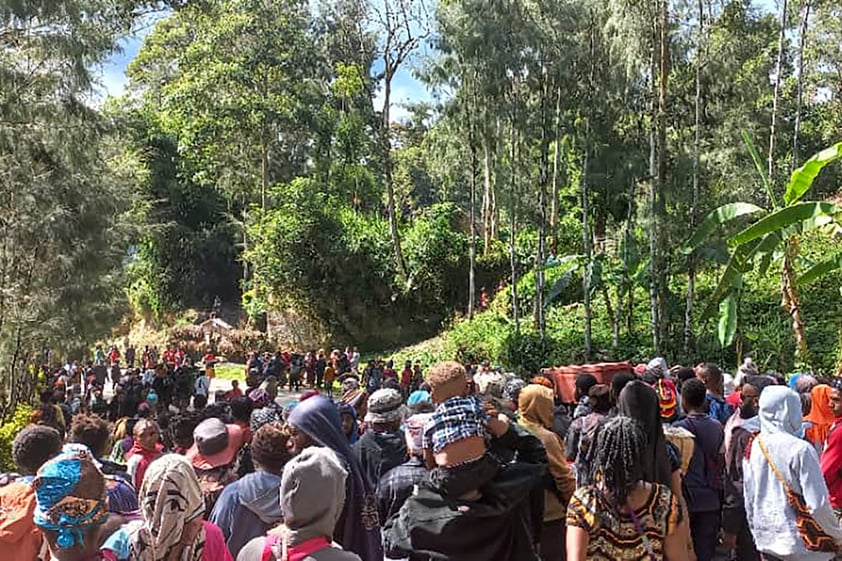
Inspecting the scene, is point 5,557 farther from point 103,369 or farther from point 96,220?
point 103,369

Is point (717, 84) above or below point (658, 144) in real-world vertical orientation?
above

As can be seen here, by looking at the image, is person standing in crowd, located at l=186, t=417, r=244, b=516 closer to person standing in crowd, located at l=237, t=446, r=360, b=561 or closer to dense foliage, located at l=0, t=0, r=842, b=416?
person standing in crowd, located at l=237, t=446, r=360, b=561

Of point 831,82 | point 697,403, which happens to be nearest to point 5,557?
point 697,403

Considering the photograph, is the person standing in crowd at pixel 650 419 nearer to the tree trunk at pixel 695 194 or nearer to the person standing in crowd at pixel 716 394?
the person standing in crowd at pixel 716 394

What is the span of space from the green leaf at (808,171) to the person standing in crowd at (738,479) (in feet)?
23.7

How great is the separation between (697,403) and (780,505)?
116 cm

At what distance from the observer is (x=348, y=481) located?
12.2 ft

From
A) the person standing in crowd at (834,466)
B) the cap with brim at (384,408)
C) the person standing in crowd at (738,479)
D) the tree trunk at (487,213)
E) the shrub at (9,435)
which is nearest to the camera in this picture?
the person standing in crowd at (834,466)

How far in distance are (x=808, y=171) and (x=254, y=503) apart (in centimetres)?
1112

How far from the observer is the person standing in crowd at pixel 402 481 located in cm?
341

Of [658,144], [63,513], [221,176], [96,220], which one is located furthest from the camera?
[221,176]

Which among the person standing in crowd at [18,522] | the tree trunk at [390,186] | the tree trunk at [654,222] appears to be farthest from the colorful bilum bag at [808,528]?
the tree trunk at [390,186]

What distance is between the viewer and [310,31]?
32750mm

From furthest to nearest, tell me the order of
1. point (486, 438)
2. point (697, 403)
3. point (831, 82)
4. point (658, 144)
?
1. point (831, 82)
2. point (658, 144)
3. point (697, 403)
4. point (486, 438)
